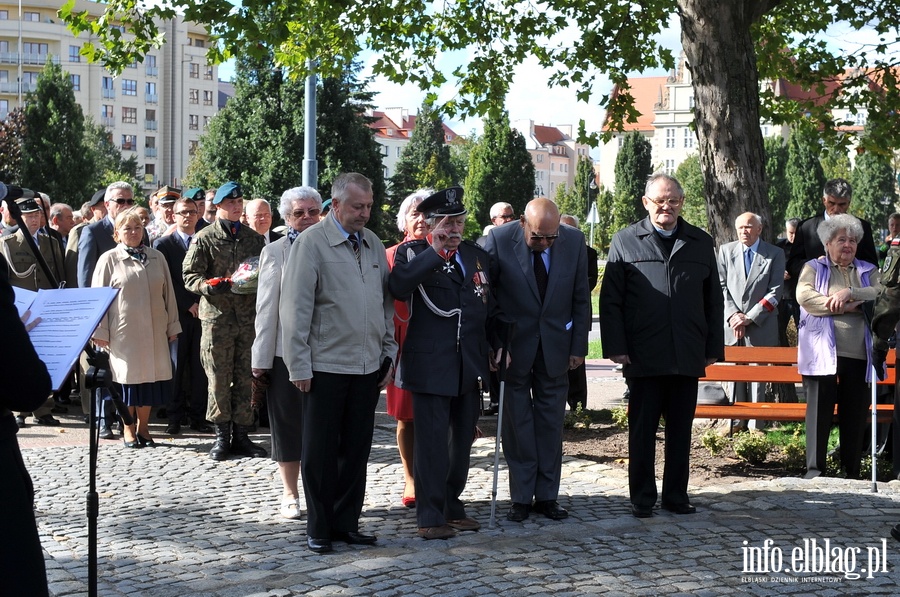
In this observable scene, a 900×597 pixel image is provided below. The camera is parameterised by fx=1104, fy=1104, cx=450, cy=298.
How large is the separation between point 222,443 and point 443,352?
133 inches

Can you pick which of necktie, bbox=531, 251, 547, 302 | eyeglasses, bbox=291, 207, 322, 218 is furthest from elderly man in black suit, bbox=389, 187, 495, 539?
eyeglasses, bbox=291, 207, 322, 218

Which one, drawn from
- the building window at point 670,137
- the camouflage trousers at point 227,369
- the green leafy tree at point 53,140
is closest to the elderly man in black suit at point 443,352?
the camouflage trousers at point 227,369

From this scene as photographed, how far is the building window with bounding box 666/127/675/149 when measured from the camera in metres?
137

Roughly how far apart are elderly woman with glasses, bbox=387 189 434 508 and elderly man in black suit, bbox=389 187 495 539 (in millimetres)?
330

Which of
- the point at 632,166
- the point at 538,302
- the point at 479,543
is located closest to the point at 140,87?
the point at 632,166

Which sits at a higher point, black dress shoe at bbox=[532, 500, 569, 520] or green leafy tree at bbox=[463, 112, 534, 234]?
green leafy tree at bbox=[463, 112, 534, 234]

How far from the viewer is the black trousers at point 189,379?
436 inches

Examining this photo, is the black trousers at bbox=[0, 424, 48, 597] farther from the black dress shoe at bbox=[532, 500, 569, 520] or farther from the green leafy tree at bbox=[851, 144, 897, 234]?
the green leafy tree at bbox=[851, 144, 897, 234]

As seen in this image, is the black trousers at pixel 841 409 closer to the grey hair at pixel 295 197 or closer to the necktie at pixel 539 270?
the necktie at pixel 539 270

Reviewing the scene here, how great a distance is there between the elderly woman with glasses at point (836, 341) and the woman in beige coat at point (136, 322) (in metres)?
5.60

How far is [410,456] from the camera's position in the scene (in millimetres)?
7828

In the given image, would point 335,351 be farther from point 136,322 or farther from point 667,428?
point 136,322

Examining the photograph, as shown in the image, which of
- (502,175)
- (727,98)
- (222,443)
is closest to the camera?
(222,443)

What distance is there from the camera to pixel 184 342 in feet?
37.0
